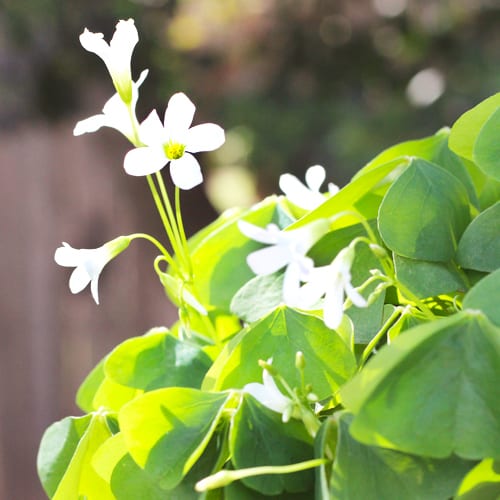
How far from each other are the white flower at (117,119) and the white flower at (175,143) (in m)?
0.01

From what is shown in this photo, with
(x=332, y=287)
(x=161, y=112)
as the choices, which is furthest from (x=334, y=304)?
(x=161, y=112)

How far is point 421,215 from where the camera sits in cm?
25

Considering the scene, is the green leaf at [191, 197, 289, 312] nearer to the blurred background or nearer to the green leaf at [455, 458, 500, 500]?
the green leaf at [455, 458, 500, 500]

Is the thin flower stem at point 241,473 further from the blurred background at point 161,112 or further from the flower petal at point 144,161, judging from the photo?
the blurred background at point 161,112

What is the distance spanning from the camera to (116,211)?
83.3 inches

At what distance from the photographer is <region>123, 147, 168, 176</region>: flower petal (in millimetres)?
Answer: 234

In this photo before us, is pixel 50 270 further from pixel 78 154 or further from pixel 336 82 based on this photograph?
pixel 336 82

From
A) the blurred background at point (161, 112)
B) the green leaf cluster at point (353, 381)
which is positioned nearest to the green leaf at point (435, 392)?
the green leaf cluster at point (353, 381)

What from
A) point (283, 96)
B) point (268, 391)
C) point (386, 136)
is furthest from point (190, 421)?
point (283, 96)

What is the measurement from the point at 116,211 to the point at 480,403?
6.44 feet

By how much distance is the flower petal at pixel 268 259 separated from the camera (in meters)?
0.20

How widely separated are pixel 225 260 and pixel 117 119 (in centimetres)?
8

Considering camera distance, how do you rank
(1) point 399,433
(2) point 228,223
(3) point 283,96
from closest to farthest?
(1) point 399,433 < (2) point 228,223 < (3) point 283,96

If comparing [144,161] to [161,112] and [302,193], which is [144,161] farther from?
[161,112]
